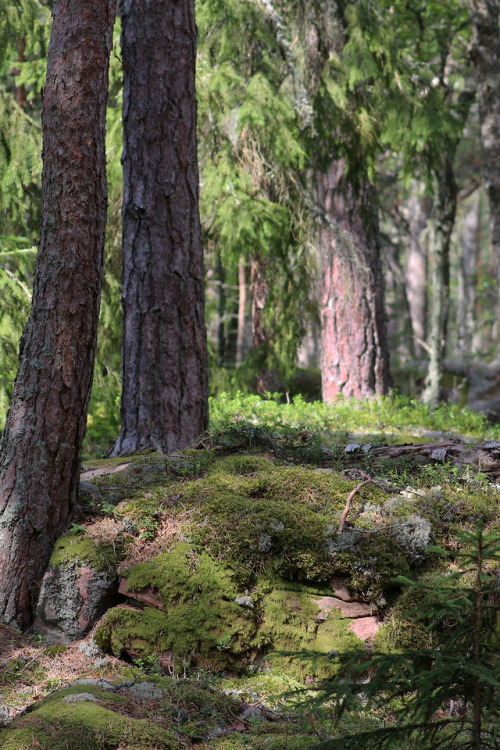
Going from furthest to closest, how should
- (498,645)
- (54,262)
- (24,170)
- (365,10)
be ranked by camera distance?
(365,10) → (24,170) → (54,262) → (498,645)

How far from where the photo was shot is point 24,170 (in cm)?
752

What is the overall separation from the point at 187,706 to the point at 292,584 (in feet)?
3.00

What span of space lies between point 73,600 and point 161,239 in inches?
130

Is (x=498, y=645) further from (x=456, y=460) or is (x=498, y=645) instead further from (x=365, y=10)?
(x=365, y=10)

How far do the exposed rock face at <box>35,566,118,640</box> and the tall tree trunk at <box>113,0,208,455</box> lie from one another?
192 centimetres

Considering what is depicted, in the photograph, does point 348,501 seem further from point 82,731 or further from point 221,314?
point 221,314

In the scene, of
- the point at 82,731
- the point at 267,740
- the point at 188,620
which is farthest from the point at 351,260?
the point at 82,731

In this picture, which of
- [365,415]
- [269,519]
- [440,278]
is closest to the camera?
[269,519]

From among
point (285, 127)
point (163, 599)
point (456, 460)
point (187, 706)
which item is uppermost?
point (285, 127)

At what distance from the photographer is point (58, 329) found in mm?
3697

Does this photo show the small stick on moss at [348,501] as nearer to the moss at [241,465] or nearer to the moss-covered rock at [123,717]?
the moss at [241,465]

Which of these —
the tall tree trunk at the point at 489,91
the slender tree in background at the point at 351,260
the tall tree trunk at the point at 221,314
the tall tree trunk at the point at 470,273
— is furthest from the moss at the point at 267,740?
the tall tree trunk at the point at 470,273

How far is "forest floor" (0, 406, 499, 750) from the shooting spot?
255 cm

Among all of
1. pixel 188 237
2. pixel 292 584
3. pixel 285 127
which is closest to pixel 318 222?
pixel 285 127
